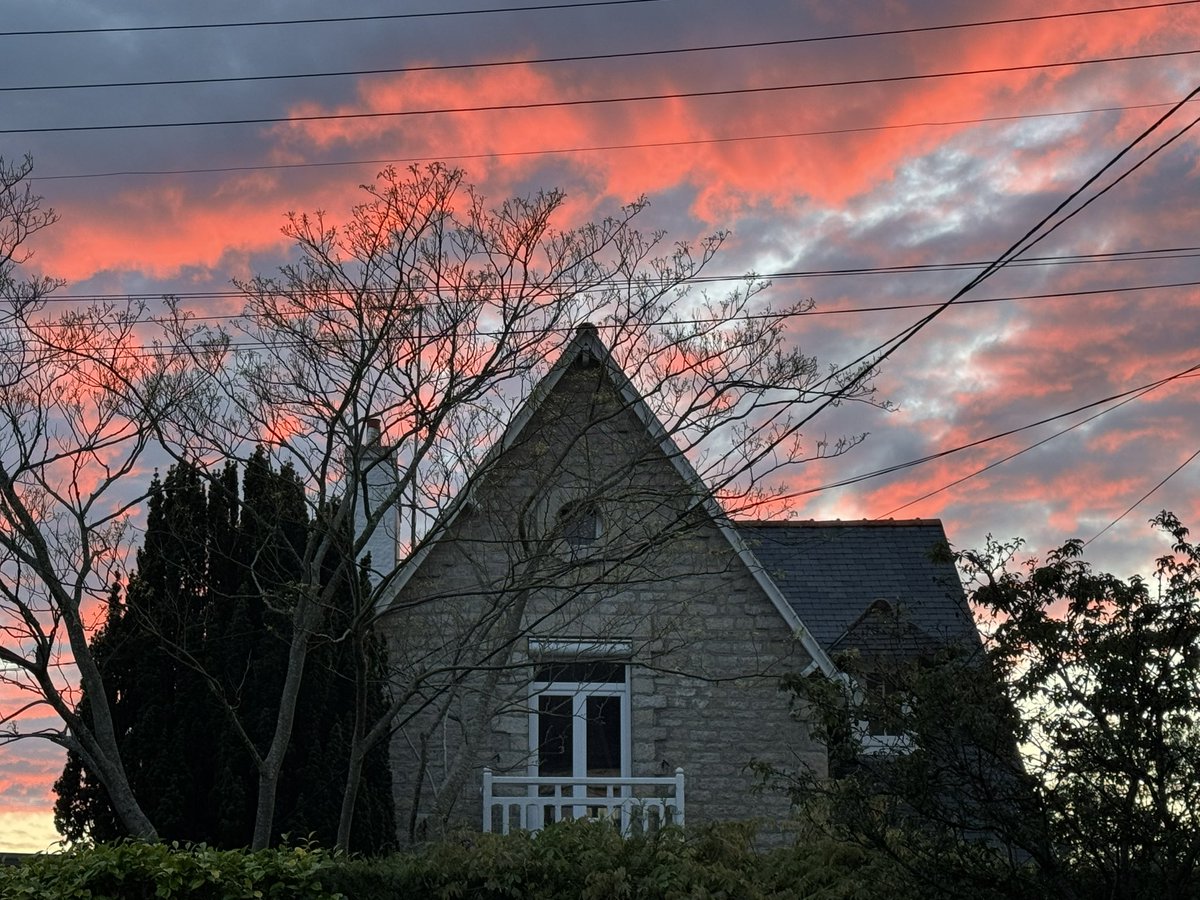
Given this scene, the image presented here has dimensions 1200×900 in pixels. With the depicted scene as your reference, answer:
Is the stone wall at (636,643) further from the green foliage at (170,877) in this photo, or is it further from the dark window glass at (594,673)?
the green foliage at (170,877)

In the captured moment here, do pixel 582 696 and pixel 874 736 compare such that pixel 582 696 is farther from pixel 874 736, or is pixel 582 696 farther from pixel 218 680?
pixel 874 736

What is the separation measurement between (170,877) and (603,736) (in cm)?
669

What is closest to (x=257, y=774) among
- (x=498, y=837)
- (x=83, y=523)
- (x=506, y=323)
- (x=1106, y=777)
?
(x=83, y=523)

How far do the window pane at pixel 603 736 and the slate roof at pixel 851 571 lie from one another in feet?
11.5

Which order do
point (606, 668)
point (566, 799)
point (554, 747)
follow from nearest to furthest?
point (566, 799) < point (554, 747) < point (606, 668)

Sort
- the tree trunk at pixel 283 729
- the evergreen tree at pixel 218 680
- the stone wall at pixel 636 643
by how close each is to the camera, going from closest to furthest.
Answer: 1. the tree trunk at pixel 283 729
2. the evergreen tree at pixel 218 680
3. the stone wall at pixel 636 643

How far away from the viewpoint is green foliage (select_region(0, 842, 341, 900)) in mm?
9945

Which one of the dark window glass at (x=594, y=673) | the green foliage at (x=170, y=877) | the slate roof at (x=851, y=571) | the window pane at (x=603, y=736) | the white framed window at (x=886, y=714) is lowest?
the green foliage at (x=170, y=877)

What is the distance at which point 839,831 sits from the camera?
908cm

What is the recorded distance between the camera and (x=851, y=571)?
20.1 meters

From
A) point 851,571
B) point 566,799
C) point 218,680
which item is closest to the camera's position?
point 218,680

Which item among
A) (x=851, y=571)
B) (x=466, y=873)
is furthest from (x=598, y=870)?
(x=851, y=571)

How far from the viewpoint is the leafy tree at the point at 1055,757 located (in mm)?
8367

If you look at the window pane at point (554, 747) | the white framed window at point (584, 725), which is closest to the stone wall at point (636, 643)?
the white framed window at point (584, 725)
